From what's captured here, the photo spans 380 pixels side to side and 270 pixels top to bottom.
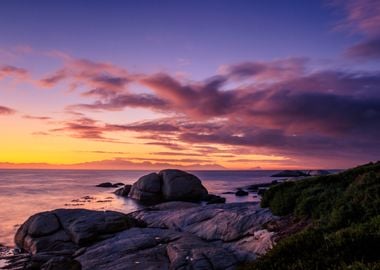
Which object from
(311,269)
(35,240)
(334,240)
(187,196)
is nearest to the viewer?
(311,269)

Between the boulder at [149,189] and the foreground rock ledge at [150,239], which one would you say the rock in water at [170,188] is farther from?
the foreground rock ledge at [150,239]

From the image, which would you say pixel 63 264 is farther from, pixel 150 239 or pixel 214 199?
pixel 214 199

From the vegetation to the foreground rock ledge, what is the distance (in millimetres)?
1739

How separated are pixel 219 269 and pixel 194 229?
710 centimetres

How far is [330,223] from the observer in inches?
502

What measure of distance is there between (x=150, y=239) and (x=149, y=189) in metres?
41.1

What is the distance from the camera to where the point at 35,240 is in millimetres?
26438

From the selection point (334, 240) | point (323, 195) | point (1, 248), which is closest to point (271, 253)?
point (334, 240)

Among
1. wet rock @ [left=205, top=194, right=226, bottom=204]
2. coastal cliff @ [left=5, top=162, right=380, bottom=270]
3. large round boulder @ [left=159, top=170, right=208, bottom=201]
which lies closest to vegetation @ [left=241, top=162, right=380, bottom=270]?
coastal cliff @ [left=5, top=162, right=380, bottom=270]

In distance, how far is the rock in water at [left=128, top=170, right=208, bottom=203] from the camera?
56438mm

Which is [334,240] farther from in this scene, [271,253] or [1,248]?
[1,248]

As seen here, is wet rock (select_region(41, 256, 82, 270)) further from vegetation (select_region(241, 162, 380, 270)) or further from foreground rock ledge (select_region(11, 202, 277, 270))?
vegetation (select_region(241, 162, 380, 270))

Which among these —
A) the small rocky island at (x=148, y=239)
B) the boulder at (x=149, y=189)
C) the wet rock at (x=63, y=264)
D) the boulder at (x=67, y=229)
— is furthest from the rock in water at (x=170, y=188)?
the wet rock at (x=63, y=264)

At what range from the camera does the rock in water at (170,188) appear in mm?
56438
